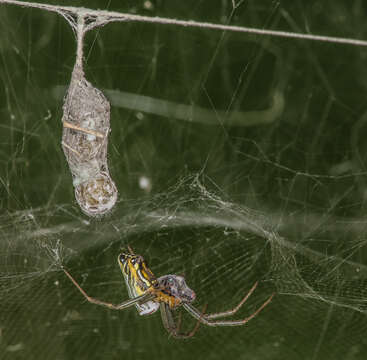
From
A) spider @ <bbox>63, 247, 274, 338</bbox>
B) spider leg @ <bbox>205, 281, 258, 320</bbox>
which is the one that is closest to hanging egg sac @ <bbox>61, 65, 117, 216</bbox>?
spider @ <bbox>63, 247, 274, 338</bbox>

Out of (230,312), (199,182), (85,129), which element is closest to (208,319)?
(230,312)

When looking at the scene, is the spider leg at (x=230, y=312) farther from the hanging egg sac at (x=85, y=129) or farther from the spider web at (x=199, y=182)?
the hanging egg sac at (x=85, y=129)

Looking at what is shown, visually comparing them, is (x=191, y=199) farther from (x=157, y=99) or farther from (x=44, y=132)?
(x=44, y=132)

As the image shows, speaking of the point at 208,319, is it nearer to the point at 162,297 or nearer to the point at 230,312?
the point at 230,312

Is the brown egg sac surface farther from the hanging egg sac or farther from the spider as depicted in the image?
the spider

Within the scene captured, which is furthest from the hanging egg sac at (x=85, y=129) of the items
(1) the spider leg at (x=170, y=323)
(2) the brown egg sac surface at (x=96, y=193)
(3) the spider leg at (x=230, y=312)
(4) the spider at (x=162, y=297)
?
(3) the spider leg at (x=230, y=312)

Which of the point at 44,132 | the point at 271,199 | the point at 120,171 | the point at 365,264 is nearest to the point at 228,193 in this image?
the point at 271,199
